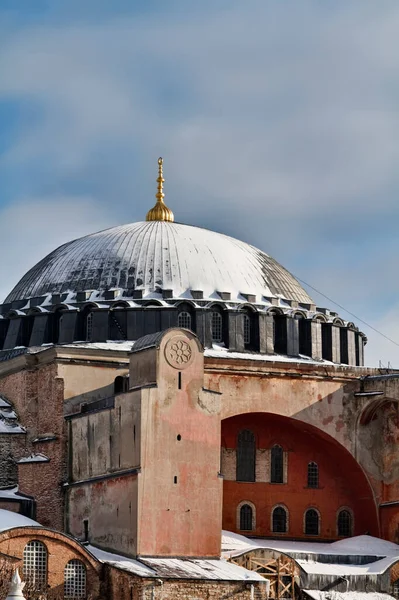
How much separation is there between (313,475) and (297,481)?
31.7 inches

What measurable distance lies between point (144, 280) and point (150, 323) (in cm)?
262

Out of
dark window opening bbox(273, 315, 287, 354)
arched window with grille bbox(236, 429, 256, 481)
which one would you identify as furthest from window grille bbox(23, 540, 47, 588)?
dark window opening bbox(273, 315, 287, 354)

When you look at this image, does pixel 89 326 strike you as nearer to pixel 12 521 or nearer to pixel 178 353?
pixel 178 353

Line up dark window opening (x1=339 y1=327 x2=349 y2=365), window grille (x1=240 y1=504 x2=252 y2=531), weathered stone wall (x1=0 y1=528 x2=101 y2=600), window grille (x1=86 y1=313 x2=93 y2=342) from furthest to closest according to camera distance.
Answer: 1. dark window opening (x1=339 y1=327 x2=349 y2=365)
2. window grille (x1=86 y1=313 x2=93 y2=342)
3. window grille (x1=240 y1=504 x2=252 y2=531)
4. weathered stone wall (x1=0 y1=528 x2=101 y2=600)

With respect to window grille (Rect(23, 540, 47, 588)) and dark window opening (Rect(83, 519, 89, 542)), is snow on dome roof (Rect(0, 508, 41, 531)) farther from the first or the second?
dark window opening (Rect(83, 519, 89, 542))

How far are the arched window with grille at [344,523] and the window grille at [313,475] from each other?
152 centimetres

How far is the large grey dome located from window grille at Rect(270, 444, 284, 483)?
6.94 metres

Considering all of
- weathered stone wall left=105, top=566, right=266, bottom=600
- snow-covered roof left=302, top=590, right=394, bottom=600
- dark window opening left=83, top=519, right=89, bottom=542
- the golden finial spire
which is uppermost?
the golden finial spire

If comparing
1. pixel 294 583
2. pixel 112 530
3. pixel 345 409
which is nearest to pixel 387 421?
pixel 345 409

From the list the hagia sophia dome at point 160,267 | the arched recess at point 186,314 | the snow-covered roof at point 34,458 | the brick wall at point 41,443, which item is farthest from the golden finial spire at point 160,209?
the snow-covered roof at point 34,458

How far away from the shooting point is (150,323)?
7156 cm

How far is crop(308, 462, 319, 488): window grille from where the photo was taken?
2766 inches

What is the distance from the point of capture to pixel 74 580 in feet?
196

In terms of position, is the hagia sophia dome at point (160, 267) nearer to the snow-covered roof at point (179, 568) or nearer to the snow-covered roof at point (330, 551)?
the snow-covered roof at point (330, 551)
